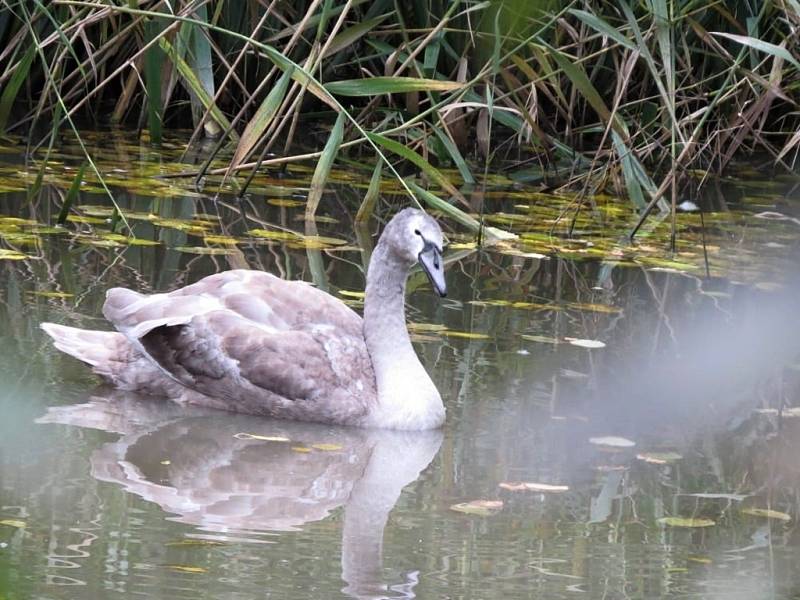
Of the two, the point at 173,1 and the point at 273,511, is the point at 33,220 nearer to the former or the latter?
the point at 173,1

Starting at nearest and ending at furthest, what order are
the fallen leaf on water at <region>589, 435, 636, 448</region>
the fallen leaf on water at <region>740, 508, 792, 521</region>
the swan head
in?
the fallen leaf on water at <region>740, 508, 792, 521</region> → the fallen leaf on water at <region>589, 435, 636, 448</region> → the swan head

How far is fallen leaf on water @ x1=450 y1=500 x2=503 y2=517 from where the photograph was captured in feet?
14.9

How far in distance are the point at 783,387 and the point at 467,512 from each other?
208 cm

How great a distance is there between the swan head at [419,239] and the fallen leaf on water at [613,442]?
73 cm

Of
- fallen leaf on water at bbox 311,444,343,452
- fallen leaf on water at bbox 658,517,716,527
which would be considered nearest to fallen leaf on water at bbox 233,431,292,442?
fallen leaf on water at bbox 311,444,343,452

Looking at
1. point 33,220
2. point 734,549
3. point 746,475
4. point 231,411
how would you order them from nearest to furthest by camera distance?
point 734,549 < point 746,475 < point 231,411 < point 33,220

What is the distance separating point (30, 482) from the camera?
14.8 feet

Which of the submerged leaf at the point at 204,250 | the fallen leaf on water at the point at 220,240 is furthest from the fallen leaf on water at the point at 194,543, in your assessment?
the fallen leaf on water at the point at 220,240

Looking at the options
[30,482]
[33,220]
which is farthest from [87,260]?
[30,482]

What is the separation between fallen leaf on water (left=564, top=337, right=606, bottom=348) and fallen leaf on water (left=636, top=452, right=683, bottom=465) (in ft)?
4.17

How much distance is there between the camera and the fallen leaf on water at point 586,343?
649 centimetres

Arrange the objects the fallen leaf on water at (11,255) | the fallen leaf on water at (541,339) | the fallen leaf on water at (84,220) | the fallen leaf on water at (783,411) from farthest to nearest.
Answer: the fallen leaf on water at (84,220), the fallen leaf on water at (11,255), the fallen leaf on water at (541,339), the fallen leaf on water at (783,411)

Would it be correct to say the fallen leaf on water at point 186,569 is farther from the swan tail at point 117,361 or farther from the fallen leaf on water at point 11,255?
the fallen leaf on water at point 11,255

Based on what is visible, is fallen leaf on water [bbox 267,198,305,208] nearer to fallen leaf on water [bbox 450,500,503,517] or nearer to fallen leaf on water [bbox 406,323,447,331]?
fallen leaf on water [bbox 406,323,447,331]
